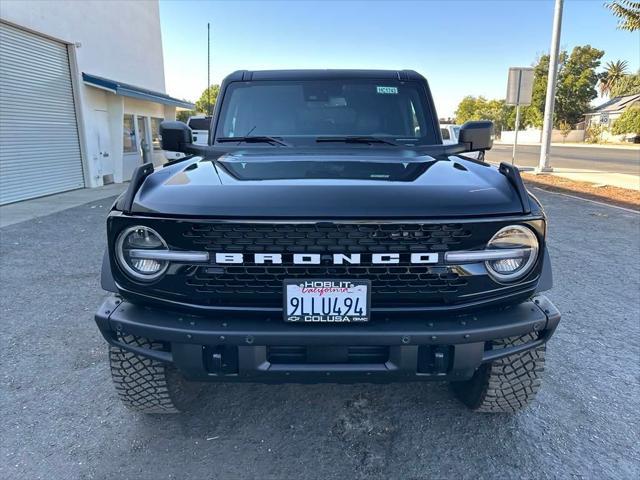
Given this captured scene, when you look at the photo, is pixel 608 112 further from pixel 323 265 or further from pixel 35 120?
pixel 323 265

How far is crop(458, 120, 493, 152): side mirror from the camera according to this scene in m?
3.14

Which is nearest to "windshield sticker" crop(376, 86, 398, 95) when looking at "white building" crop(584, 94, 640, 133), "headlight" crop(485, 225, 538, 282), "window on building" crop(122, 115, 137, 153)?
"headlight" crop(485, 225, 538, 282)

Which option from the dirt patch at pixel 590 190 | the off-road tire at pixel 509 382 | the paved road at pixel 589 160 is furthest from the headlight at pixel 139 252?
the paved road at pixel 589 160

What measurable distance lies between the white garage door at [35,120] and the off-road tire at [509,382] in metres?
10.5

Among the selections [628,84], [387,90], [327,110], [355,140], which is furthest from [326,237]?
[628,84]

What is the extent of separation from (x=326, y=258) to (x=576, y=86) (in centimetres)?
6634

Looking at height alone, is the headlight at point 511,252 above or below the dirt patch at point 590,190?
above

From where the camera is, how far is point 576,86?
188 ft

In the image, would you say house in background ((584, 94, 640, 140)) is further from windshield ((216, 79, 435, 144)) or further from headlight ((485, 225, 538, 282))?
headlight ((485, 225, 538, 282))

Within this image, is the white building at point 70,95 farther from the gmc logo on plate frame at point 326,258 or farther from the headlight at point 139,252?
the gmc logo on plate frame at point 326,258

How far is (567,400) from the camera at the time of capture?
8.82 feet

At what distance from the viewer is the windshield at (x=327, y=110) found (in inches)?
128

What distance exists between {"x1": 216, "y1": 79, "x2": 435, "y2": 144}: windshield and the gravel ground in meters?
1.68

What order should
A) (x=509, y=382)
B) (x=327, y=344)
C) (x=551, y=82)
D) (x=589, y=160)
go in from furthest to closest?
(x=589, y=160) < (x=551, y=82) < (x=509, y=382) < (x=327, y=344)
